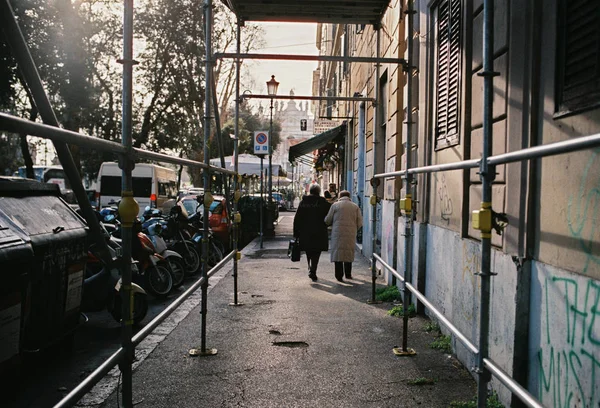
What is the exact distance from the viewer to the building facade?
9.86 feet

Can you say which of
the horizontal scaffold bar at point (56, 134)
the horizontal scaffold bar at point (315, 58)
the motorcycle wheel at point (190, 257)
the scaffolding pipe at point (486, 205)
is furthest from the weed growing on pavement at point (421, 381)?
the motorcycle wheel at point (190, 257)

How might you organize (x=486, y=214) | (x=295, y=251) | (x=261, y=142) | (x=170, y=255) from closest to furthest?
(x=486, y=214), (x=170, y=255), (x=295, y=251), (x=261, y=142)

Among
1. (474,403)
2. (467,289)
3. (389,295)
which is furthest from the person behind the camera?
(389,295)

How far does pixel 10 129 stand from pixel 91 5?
23905 mm

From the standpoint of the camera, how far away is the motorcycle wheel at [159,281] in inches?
311

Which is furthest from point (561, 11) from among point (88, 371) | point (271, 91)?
point (271, 91)

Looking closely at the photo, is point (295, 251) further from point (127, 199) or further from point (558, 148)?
point (558, 148)

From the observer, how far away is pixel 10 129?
1817 mm

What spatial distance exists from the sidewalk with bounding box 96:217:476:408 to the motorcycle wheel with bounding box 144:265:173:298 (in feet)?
2.13

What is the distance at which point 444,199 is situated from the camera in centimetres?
585

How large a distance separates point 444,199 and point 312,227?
4.38 meters

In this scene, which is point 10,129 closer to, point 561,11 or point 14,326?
point 14,326

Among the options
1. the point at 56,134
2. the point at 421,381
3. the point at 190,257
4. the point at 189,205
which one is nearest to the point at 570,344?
the point at 421,381

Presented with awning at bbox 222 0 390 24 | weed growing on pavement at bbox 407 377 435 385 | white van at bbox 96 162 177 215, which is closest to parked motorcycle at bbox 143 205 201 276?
awning at bbox 222 0 390 24
